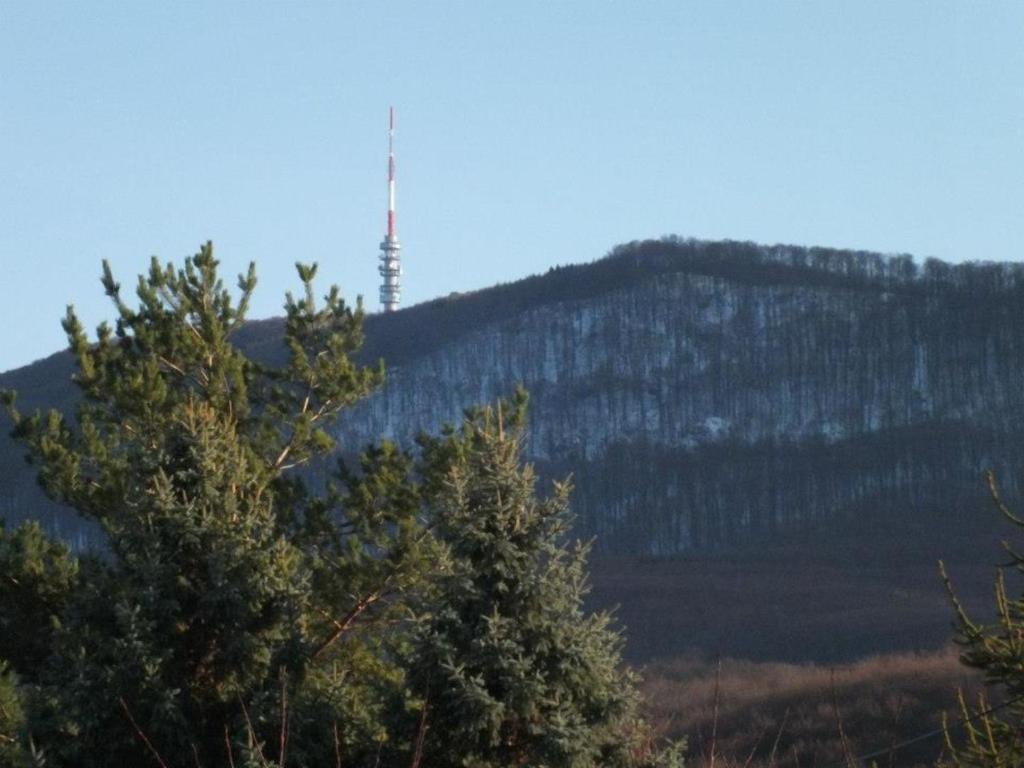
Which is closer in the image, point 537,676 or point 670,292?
point 537,676

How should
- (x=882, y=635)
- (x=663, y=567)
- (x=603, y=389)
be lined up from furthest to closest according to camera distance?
1. (x=603, y=389)
2. (x=663, y=567)
3. (x=882, y=635)

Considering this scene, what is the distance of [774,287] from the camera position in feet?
296

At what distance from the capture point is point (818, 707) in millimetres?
33812

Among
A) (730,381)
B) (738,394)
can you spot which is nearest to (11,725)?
(738,394)

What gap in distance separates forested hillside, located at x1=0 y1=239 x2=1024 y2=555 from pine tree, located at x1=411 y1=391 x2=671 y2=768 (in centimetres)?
6514

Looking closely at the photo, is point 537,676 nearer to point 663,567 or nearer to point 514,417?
point 514,417

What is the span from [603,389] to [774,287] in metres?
12.0

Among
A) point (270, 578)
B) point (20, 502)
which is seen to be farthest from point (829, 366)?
point (270, 578)

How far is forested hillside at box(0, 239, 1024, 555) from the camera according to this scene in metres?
77.4

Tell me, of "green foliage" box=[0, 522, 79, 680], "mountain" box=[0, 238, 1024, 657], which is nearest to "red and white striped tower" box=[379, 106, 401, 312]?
"mountain" box=[0, 238, 1024, 657]

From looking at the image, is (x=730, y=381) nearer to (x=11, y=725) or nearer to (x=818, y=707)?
(x=818, y=707)

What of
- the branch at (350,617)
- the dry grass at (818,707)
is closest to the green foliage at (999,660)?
the branch at (350,617)

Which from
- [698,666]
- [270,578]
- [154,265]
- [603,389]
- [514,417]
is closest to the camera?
[270,578]

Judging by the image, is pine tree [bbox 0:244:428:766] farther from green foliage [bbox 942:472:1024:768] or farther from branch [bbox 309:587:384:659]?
green foliage [bbox 942:472:1024:768]
